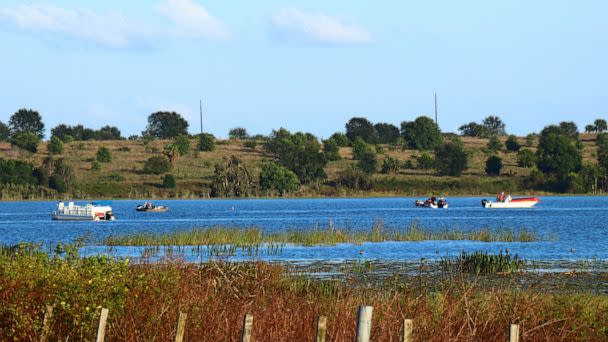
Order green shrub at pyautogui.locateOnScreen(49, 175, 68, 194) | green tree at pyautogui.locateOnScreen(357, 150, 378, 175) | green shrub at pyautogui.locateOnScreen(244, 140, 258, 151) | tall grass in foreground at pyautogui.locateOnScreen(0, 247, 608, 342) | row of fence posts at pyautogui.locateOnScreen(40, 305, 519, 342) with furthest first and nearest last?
green shrub at pyautogui.locateOnScreen(244, 140, 258, 151) → green tree at pyautogui.locateOnScreen(357, 150, 378, 175) → green shrub at pyautogui.locateOnScreen(49, 175, 68, 194) → tall grass in foreground at pyautogui.locateOnScreen(0, 247, 608, 342) → row of fence posts at pyautogui.locateOnScreen(40, 305, 519, 342)

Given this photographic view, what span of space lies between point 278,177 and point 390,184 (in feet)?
53.2

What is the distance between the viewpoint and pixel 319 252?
5269 cm

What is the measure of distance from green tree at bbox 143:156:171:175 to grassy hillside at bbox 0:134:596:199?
1294 millimetres

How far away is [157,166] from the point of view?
161 meters

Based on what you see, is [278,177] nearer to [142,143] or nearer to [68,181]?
[68,181]

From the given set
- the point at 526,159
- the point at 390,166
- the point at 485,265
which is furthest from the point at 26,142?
the point at 485,265

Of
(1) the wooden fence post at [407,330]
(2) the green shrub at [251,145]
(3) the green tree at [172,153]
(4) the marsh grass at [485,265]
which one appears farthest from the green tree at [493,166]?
(1) the wooden fence post at [407,330]

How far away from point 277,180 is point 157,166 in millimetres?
17225

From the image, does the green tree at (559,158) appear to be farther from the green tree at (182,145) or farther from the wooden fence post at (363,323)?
the wooden fence post at (363,323)

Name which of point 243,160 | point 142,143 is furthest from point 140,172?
point 142,143

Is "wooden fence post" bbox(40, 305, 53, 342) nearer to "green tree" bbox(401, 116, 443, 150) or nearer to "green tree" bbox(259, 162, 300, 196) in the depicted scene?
"green tree" bbox(259, 162, 300, 196)

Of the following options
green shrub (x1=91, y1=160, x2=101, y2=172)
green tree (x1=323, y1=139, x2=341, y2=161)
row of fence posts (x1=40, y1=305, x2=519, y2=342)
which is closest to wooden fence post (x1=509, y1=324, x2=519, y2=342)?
row of fence posts (x1=40, y1=305, x2=519, y2=342)

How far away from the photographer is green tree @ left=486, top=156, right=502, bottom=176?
16200 cm

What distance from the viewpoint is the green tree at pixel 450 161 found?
535 ft
